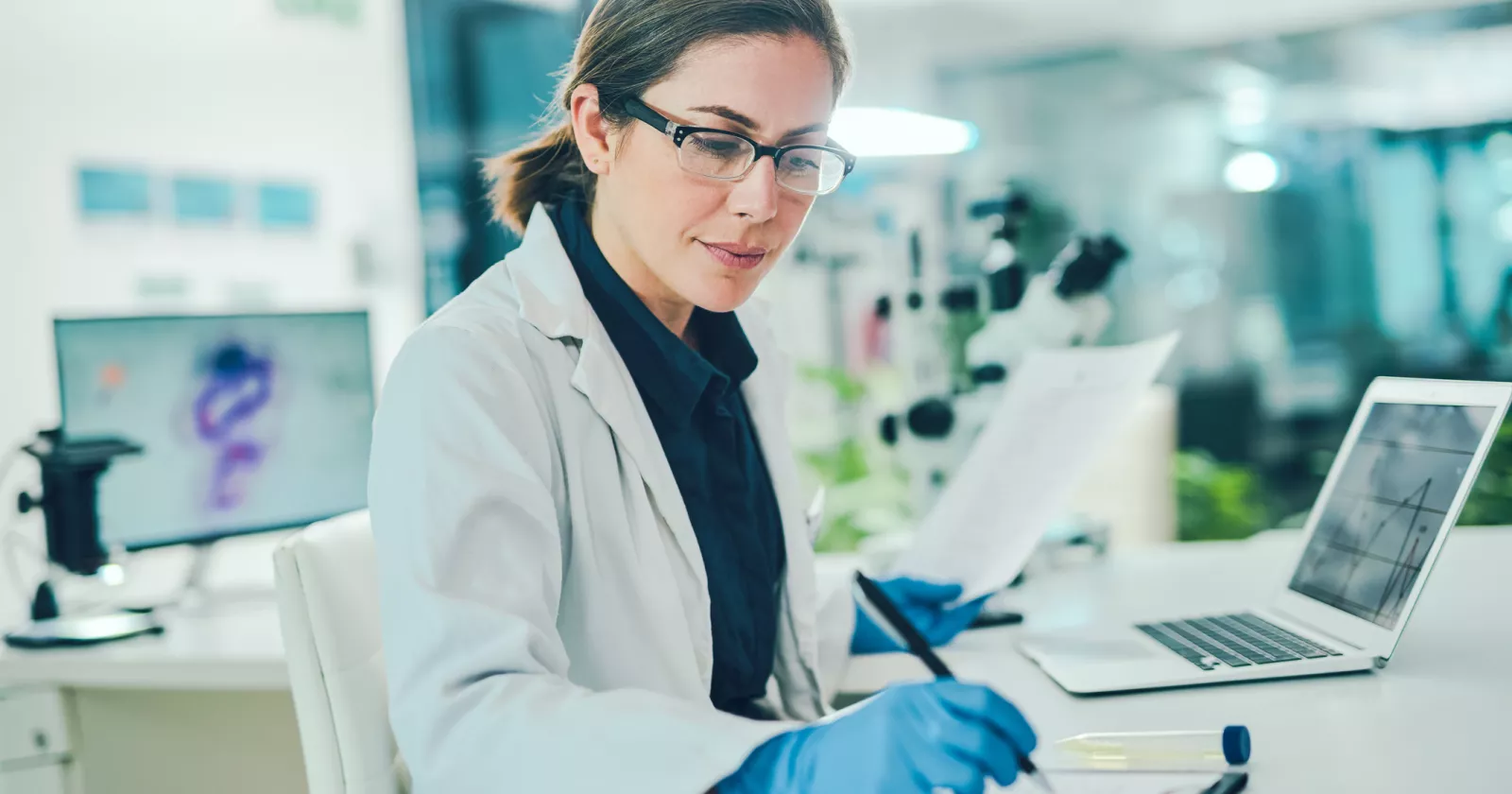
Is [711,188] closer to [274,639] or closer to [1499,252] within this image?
[274,639]

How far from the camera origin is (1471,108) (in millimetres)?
4031

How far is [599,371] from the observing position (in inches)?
40.7

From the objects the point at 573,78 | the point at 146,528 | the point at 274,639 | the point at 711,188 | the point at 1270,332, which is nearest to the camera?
the point at 711,188

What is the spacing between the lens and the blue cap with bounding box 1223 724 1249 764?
88 centimetres

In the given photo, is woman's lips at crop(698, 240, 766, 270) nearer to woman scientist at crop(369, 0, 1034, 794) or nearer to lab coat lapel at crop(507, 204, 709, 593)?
woman scientist at crop(369, 0, 1034, 794)

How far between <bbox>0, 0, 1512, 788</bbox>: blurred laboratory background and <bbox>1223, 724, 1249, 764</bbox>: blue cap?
857 millimetres

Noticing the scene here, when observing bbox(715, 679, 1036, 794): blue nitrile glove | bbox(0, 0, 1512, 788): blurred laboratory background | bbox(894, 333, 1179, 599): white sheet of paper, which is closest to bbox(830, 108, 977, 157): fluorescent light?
bbox(0, 0, 1512, 788): blurred laboratory background

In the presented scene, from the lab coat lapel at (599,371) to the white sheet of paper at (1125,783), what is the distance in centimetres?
34

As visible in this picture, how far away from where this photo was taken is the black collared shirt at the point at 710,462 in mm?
1126

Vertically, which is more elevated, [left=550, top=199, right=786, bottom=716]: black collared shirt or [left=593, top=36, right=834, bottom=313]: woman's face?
[left=593, top=36, right=834, bottom=313]: woman's face

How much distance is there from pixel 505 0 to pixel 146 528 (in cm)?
236

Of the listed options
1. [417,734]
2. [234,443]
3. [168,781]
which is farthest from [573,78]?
[168,781]

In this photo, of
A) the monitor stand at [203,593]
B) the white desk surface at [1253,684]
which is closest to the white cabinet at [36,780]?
the white desk surface at [1253,684]

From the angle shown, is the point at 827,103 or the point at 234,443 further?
the point at 234,443
